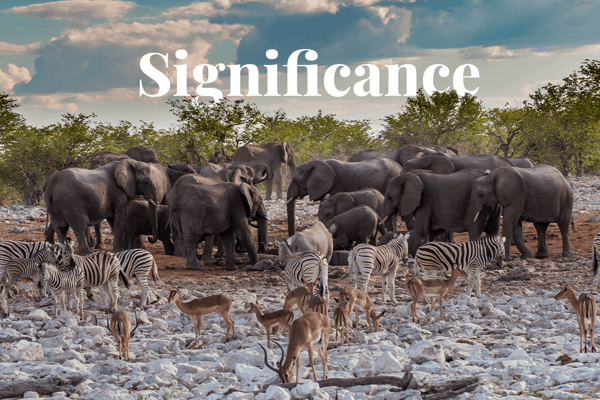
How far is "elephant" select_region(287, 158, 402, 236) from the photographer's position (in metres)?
18.9

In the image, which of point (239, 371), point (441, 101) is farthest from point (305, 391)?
point (441, 101)

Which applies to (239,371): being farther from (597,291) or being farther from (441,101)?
(441,101)

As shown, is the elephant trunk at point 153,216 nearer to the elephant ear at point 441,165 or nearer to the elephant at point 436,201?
the elephant at point 436,201

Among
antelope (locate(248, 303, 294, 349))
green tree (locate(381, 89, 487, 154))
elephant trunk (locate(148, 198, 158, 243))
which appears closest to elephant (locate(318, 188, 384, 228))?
elephant trunk (locate(148, 198, 158, 243))

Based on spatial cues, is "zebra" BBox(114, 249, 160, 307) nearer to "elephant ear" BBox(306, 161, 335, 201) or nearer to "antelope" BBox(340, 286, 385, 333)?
"antelope" BBox(340, 286, 385, 333)

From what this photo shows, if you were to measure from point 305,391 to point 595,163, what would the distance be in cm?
4325

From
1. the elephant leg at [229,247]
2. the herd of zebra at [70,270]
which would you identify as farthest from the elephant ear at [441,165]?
the herd of zebra at [70,270]

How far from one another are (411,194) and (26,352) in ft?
32.7

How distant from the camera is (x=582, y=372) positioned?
581 centimetres

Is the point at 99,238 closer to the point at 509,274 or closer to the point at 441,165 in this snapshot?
the point at 441,165

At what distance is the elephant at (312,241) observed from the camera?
11.1 m

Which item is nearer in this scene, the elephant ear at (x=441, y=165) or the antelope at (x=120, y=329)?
the antelope at (x=120, y=329)

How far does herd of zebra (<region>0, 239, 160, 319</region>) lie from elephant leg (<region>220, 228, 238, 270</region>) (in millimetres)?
4041

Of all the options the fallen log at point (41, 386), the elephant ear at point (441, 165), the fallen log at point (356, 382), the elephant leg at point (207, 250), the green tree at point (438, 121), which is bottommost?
the fallen log at point (41, 386)
